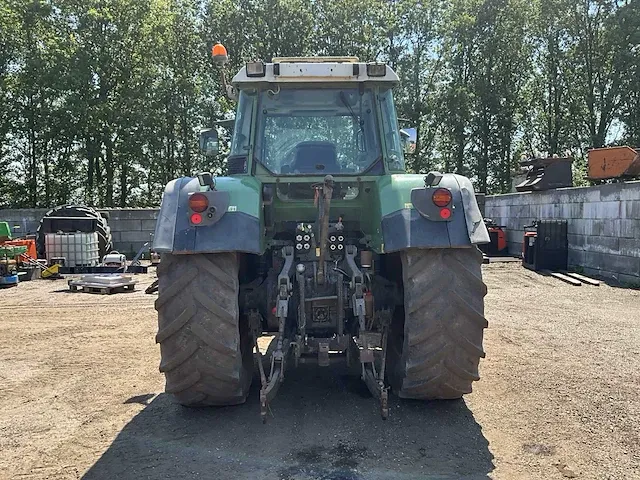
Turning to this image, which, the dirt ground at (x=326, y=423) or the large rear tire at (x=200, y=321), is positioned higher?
the large rear tire at (x=200, y=321)

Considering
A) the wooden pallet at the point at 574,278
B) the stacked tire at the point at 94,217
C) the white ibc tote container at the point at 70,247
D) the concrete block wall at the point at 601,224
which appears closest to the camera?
the concrete block wall at the point at 601,224

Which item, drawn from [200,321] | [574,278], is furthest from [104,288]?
[574,278]

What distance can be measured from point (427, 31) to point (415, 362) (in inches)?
1063

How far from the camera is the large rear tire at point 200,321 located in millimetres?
3838

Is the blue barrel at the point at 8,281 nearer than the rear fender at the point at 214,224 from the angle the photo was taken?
No

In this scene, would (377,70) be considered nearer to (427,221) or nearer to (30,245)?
(427,221)

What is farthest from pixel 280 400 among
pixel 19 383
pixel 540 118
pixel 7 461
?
pixel 540 118

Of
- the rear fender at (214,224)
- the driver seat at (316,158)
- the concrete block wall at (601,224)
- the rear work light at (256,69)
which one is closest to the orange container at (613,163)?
the concrete block wall at (601,224)

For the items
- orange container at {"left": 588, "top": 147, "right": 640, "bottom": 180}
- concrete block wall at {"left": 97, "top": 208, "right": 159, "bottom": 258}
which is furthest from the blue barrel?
orange container at {"left": 588, "top": 147, "right": 640, "bottom": 180}

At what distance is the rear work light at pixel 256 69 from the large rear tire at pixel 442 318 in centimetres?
178

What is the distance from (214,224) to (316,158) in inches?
45.4

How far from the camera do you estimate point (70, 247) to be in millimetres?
13586

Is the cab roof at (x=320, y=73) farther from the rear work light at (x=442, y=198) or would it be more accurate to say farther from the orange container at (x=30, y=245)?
the orange container at (x=30, y=245)

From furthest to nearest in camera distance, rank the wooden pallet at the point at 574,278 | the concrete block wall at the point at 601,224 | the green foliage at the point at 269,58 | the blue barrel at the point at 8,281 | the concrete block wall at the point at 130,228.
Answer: the green foliage at the point at 269,58, the concrete block wall at the point at 130,228, the blue barrel at the point at 8,281, the wooden pallet at the point at 574,278, the concrete block wall at the point at 601,224
